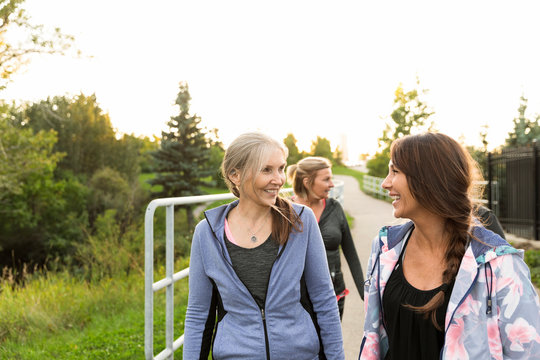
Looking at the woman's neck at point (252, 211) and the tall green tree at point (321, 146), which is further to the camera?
the tall green tree at point (321, 146)

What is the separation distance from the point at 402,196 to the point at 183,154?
145ft

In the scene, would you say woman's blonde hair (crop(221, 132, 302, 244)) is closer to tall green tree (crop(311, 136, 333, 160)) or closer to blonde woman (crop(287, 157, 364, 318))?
blonde woman (crop(287, 157, 364, 318))

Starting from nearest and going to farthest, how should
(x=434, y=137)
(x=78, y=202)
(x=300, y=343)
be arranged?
(x=434, y=137) < (x=300, y=343) < (x=78, y=202)

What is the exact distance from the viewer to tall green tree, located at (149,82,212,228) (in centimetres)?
4419

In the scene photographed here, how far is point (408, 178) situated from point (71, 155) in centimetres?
5396

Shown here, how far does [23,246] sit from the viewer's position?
38406 millimetres

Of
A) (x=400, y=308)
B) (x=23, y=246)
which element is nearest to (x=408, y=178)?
(x=400, y=308)

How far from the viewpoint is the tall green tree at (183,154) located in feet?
145

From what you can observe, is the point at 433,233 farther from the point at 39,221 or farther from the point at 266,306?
the point at 39,221

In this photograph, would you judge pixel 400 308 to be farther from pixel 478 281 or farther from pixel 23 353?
pixel 23 353

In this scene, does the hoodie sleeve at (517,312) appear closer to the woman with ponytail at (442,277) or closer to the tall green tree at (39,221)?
the woman with ponytail at (442,277)

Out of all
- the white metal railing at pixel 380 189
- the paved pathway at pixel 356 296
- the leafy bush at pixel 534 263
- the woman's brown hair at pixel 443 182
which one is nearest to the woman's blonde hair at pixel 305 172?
the paved pathway at pixel 356 296

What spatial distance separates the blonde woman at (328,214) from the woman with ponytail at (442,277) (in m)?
1.78

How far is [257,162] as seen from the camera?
222 cm
